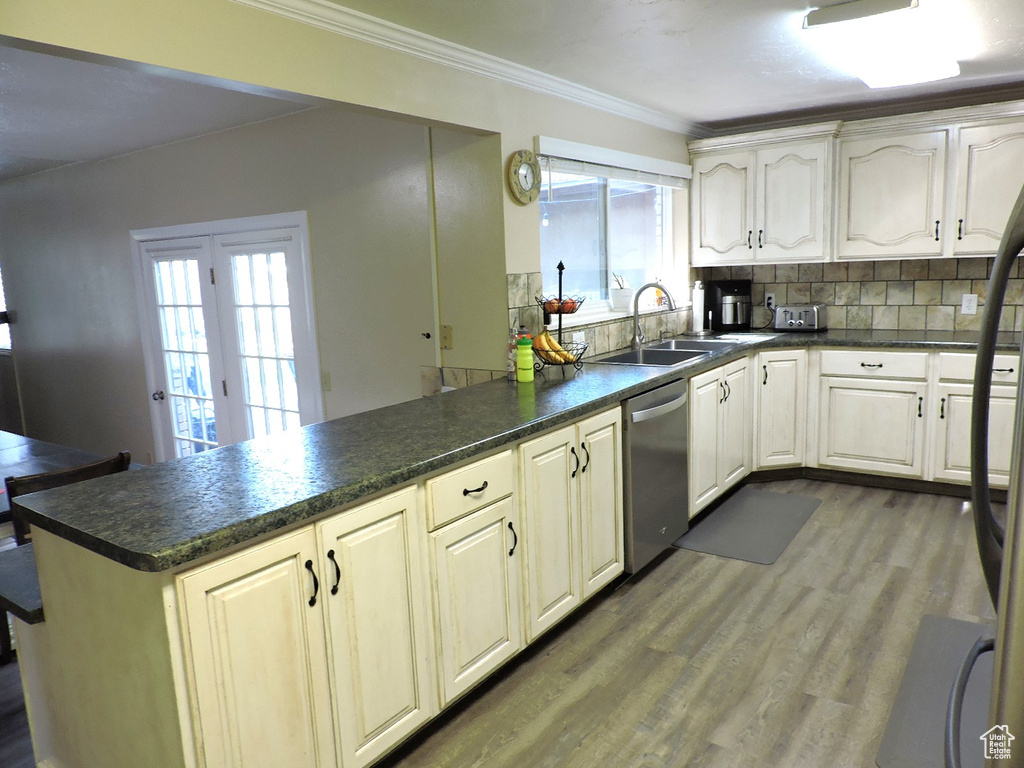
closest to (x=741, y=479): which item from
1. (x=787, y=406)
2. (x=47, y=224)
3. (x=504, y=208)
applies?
(x=787, y=406)

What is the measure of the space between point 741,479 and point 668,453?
1229 mm

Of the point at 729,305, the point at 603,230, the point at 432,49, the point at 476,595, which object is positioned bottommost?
the point at 476,595

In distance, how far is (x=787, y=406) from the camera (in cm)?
440

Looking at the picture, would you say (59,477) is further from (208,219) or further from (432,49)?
(208,219)

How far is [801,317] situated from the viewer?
15.2 ft

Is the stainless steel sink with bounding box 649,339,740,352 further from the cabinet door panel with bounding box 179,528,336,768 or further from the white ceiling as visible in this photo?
the cabinet door panel with bounding box 179,528,336,768

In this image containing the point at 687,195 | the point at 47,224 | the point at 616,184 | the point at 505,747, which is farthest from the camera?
the point at 47,224

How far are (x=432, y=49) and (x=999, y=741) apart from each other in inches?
111

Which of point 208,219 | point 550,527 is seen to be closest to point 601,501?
point 550,527

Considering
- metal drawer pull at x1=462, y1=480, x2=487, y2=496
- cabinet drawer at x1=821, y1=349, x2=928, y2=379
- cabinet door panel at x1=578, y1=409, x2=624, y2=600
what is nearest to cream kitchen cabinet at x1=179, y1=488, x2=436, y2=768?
metal drawer pull at x1=462, y1=480, x2=487, y2=496

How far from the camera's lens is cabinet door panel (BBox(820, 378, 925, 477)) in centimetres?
411

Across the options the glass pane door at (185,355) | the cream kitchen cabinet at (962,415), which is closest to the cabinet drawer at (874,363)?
the cream kitchen cabinet at (962,415)

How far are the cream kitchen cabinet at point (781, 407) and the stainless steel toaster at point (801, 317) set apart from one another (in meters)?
0.35

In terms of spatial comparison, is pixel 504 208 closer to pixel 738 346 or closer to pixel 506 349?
pixel 506 349
